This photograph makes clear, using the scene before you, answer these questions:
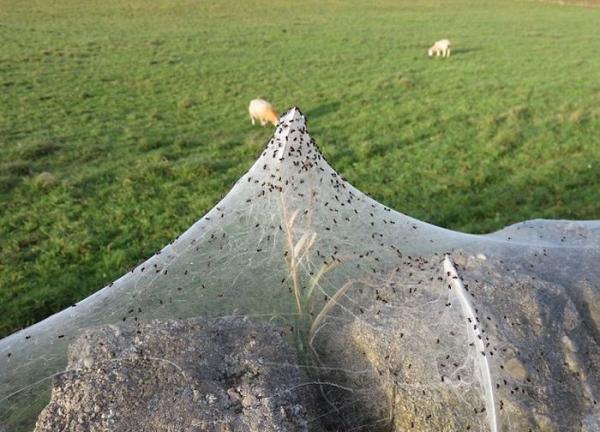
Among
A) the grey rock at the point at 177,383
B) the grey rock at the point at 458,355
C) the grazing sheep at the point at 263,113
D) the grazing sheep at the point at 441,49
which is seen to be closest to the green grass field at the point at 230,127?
the grazing sheep at the point at 263,113

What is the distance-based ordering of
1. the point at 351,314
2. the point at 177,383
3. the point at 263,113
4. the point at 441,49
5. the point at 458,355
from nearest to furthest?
the point at 177,383 < the point at 458,355 < the point at 351,314 < the point at 263,113 < the point at 441,49

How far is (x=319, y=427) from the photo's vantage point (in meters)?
3.91

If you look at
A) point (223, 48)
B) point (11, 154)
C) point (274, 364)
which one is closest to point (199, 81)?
point (223, 48)

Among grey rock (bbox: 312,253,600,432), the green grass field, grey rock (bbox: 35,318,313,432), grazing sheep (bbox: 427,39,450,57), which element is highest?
grey rock (bbox: 35,318,313,432)

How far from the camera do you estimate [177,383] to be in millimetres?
3707

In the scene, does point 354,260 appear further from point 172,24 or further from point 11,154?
point 172,24

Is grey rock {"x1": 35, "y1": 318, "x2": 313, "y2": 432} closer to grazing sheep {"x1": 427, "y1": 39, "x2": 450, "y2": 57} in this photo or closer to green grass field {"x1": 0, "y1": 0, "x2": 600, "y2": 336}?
green grass field {"x1": 0, "y1": 0, "x2": 600, "y2": 336}

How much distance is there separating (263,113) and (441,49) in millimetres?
14073

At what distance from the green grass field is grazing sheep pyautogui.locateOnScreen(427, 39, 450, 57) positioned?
2.49 feet

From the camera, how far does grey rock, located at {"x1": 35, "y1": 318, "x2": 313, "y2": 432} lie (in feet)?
11.5

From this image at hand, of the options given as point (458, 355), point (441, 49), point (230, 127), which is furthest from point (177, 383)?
point (441, 49)

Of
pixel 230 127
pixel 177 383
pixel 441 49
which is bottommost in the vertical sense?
pixel 441 49

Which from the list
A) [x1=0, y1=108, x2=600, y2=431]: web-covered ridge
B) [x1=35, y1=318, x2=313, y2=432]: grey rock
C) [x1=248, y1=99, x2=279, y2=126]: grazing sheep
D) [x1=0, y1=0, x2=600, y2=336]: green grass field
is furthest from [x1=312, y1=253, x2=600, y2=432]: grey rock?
[x1=248, y1=99, x2=279, y2=126]: grazing sheep

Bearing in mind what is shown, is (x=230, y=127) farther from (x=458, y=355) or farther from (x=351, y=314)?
(x=458, y=355)
